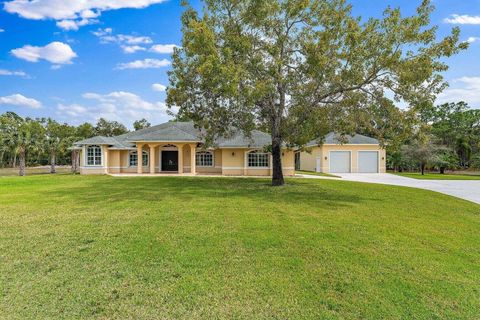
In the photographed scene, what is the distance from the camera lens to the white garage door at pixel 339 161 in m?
36.6

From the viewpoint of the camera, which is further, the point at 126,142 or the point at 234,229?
the point at 126,142

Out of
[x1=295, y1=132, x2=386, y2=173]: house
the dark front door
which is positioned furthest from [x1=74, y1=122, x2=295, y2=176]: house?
[x1=295, y1=132, x2=386, y2=173]: house

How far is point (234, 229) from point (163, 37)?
592 inches

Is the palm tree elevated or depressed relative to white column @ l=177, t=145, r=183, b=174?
elevated

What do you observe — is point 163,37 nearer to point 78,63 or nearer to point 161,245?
point 78,63

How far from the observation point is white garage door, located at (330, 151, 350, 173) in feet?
120

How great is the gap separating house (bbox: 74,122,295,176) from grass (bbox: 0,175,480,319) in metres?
18.2

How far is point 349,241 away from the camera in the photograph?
24.8 ft

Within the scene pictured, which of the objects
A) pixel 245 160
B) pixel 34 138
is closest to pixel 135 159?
pixel 245 160

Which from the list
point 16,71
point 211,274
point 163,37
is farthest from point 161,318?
point 16,71

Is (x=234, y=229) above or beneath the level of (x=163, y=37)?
beneath

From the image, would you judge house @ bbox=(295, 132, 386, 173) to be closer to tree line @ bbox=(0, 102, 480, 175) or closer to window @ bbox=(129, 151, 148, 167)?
tree line @ bbox=(0, 102, 480, 175)

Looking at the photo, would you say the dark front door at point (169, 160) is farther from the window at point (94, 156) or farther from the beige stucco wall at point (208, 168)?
the window at point (94, 156)

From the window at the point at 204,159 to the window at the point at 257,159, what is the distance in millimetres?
4233
